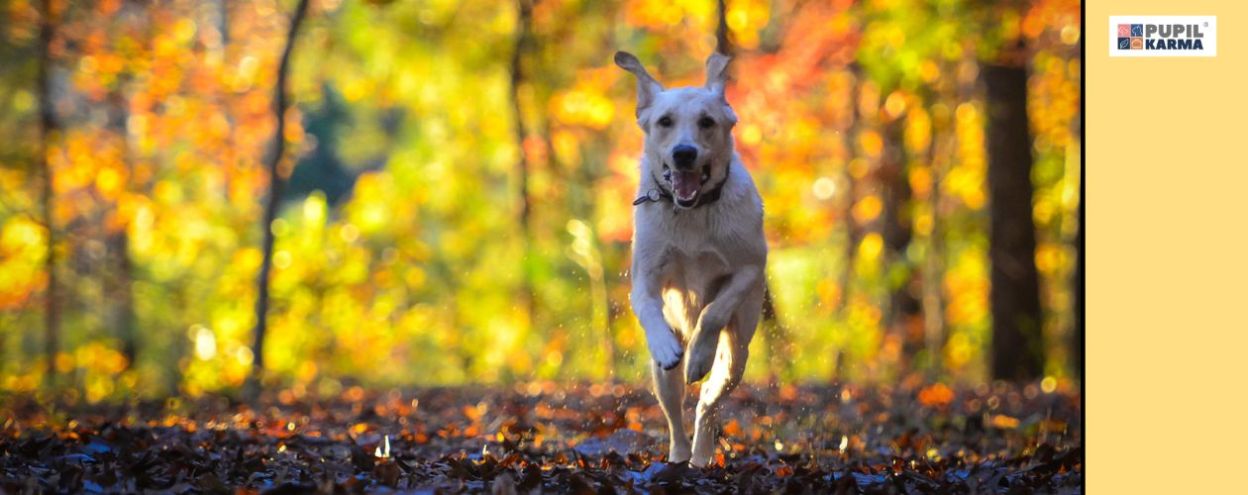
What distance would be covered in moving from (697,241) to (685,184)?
1.02 ft

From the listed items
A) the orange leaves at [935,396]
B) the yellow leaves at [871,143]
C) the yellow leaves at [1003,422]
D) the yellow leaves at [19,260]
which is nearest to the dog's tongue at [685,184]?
the yellow leaves at [1003,422]

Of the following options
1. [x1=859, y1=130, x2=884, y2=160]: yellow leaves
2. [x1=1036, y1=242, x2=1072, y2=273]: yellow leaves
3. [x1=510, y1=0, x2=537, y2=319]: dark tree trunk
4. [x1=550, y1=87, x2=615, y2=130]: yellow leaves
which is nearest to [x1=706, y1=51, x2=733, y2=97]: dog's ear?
[x1=510, y1=0, x2=537, y2=319]: dark tree trunk

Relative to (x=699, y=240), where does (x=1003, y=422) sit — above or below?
below

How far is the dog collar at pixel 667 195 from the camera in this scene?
255 inches

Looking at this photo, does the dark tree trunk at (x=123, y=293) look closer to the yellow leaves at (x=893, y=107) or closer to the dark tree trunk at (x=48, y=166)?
the dark tree trunk at (x=48, y=166)

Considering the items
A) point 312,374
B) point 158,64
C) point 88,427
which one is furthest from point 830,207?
point 88,427

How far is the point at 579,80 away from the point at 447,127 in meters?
5.76

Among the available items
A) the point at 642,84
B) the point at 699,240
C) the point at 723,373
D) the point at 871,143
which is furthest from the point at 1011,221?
the point at 699,240

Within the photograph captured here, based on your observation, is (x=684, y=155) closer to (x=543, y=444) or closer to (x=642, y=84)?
(x=642, y=84)

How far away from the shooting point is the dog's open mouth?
6.33 meters

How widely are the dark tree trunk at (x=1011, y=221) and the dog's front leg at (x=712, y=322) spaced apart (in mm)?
8566

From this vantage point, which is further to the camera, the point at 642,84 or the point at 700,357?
the point at 642,84

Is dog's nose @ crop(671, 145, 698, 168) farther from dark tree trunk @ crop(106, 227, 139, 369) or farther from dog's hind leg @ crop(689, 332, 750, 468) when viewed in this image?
dark tree trunk @ crop(106, 227, 139, 369)

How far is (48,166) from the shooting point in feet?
52.4
